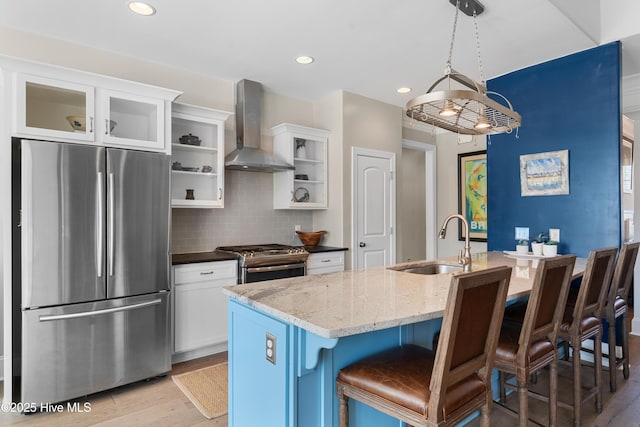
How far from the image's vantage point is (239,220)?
4.07m

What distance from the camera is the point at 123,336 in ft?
8.70

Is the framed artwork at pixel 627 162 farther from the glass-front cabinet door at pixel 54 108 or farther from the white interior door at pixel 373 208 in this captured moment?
the glass-front cabinet door at pixel 54 108

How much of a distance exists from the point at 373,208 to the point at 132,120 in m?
2.78

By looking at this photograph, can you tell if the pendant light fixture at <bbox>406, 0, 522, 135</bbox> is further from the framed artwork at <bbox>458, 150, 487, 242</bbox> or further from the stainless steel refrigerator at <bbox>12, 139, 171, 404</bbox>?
the framed artwork at <bbox>458, 150, 487, 242</bbox>

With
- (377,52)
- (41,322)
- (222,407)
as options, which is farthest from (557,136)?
(41,322)

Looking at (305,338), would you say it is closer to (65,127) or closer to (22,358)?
(22,358)

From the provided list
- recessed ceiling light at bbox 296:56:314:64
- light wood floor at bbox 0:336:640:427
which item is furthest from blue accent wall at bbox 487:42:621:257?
recessed ceiling light at bbox 296:56:314:64

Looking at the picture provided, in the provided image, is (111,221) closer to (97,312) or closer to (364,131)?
(97,312)

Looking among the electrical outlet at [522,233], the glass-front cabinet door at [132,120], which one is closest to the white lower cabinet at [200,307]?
the glass-front cabinet door at [132,120]

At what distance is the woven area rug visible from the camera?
2437 mm

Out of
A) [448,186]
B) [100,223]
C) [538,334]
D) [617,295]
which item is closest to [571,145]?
[617,295]

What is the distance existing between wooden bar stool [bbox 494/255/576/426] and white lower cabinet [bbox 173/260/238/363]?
7.60ft

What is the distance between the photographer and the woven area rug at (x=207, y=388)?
2437 mm

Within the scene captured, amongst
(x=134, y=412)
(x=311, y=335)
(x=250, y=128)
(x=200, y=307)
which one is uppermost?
(x=250, y=128)
